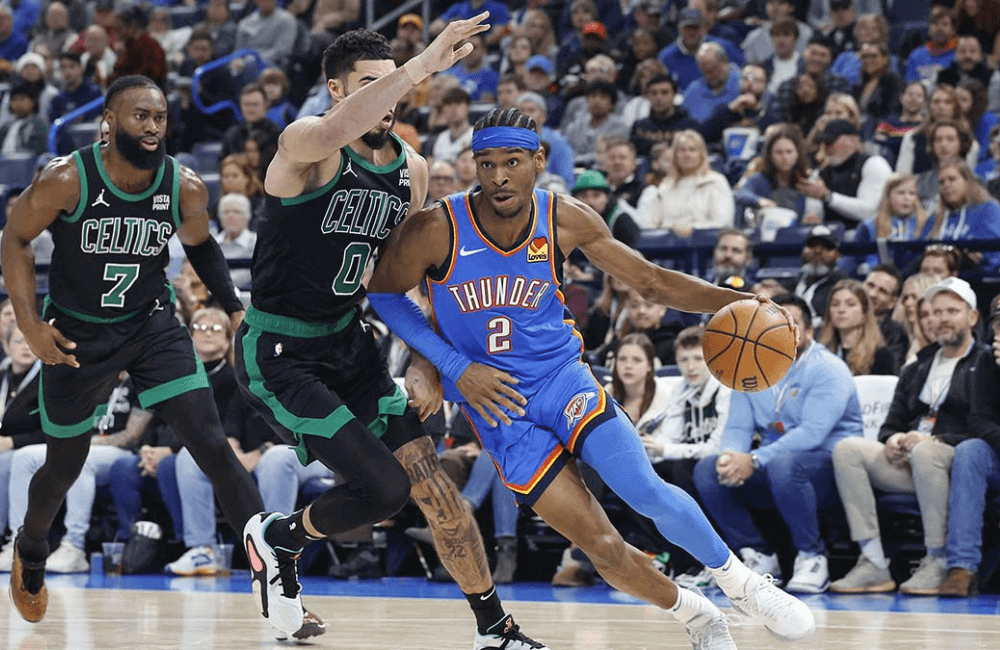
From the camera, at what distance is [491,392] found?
495 centimetres

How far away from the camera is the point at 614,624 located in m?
6.43

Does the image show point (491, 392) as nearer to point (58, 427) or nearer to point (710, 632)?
point (710, 632)

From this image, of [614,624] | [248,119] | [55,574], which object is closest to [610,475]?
[614,624]

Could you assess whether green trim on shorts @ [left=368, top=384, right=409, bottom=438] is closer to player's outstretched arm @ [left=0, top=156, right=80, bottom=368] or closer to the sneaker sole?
player's outstretched arm @ [left=0, top=156, right=80, bottom=368]

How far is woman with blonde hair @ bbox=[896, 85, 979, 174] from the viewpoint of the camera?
10.5 meters

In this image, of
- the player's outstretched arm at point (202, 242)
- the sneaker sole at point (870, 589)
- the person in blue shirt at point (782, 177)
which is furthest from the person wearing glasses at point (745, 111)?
the player's outstretched arm at point (202, 242)

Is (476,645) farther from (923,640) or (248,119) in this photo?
(248,119)

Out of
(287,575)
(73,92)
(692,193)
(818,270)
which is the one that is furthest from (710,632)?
(73,92)

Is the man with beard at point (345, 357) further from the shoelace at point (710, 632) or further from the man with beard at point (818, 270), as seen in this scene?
the man with beard at point (818, 270)

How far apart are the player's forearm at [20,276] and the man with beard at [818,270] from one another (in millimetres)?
5139

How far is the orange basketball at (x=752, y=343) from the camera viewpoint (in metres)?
5.11

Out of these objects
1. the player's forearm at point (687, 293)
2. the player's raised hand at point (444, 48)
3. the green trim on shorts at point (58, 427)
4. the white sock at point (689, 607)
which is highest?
the player's raised hand at point (444, 48)

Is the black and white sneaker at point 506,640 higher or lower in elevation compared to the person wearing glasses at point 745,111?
lower

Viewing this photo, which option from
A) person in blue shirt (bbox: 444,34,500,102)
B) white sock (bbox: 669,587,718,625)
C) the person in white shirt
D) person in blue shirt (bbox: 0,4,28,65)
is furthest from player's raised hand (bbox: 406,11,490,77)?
person in blue shirt (bbox: 0,4,28,65)
